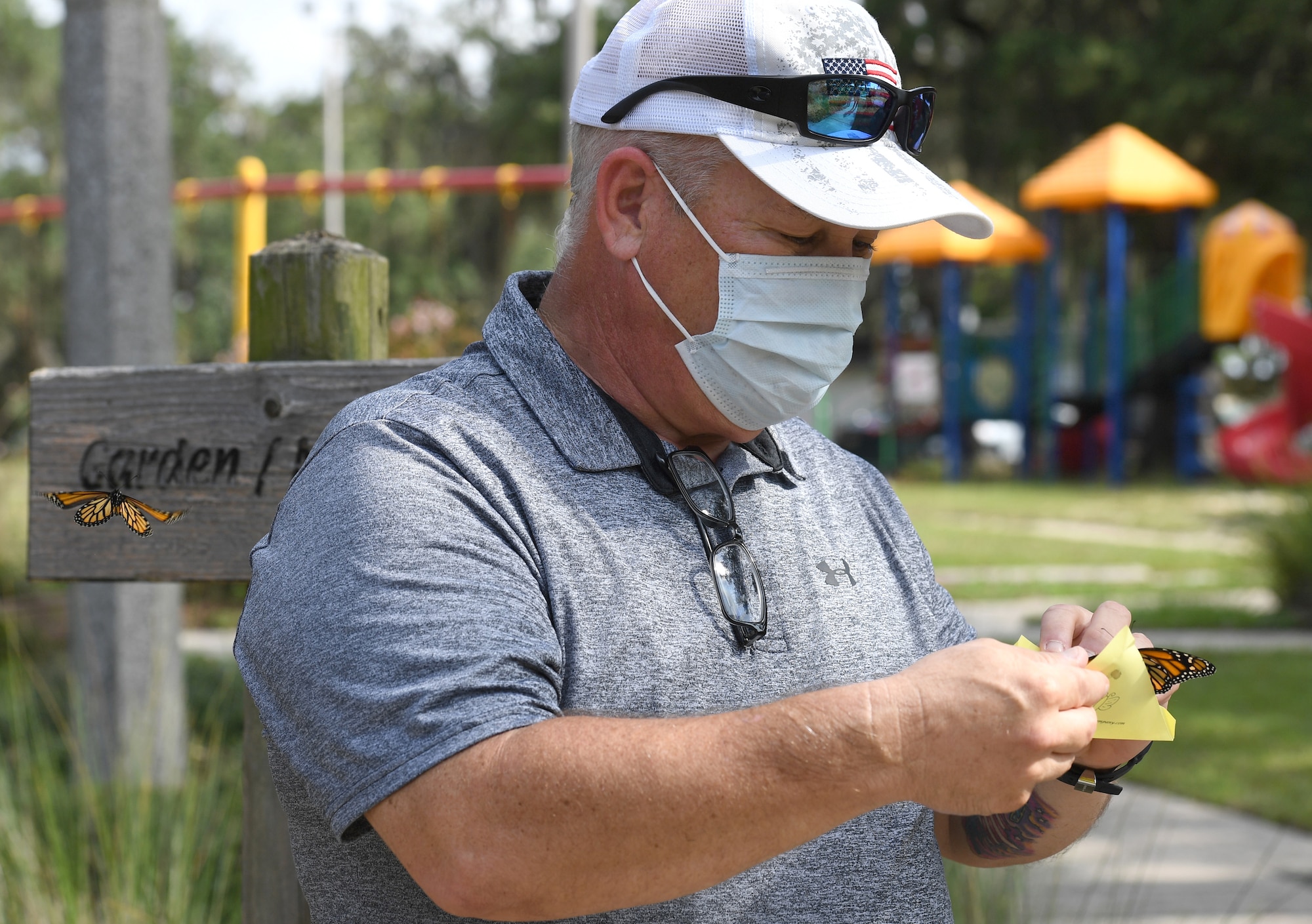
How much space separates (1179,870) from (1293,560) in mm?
5055

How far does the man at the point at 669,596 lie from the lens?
4.02 ft

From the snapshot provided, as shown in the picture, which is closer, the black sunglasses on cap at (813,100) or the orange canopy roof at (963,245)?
the black sunglasses on cap at (813,100)

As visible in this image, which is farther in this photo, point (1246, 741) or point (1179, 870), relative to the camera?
point (1246, 741)

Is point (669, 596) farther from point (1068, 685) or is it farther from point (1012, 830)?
point (1012, 830)

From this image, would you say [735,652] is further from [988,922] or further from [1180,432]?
[1180,432]

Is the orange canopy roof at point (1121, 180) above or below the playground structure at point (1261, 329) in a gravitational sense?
above

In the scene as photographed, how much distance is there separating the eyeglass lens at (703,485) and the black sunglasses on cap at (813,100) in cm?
41

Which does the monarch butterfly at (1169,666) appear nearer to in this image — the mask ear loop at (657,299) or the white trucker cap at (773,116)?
the white trucker cap at (773,116)

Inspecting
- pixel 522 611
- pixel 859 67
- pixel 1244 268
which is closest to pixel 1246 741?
pixel 859 67

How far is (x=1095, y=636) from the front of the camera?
5.48 feet

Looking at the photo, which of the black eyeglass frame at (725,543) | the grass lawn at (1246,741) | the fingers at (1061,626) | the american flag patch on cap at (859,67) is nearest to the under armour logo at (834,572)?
the black eyeglass frame at (725,543)

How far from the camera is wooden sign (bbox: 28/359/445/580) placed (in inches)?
80.0

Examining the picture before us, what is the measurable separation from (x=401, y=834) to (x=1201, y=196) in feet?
64.1

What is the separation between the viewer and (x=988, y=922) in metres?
2.89
